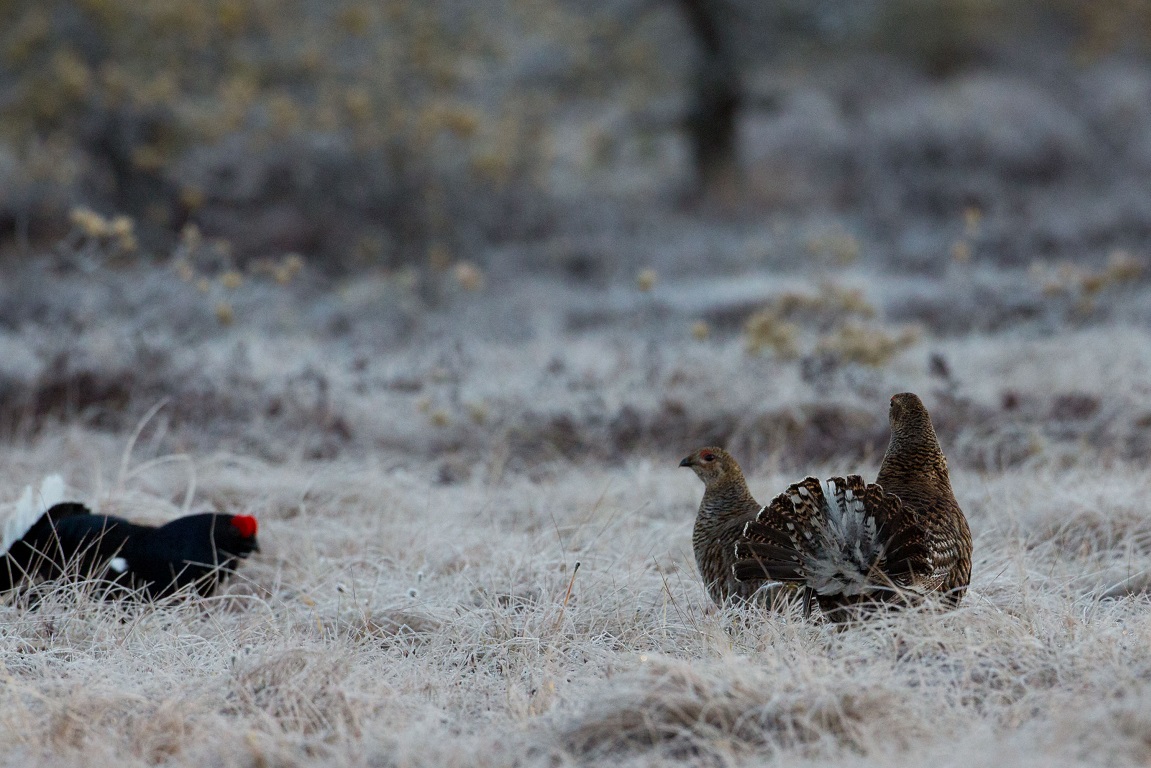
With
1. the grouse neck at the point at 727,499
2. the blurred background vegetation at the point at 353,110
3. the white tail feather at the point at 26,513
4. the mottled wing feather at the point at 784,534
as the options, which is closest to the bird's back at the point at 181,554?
the white tail feather at the point at 26,513

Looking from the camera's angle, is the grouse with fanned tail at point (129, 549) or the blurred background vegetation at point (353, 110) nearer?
the grouse with fanned tail at point (129, 549)

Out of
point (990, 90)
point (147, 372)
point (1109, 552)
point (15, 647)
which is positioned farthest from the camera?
point (990, 90)

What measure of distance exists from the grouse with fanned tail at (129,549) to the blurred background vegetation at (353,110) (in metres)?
5.29

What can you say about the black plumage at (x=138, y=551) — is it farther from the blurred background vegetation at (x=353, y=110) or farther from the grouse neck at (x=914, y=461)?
the blurred background vegetation at (x=353, y=110)

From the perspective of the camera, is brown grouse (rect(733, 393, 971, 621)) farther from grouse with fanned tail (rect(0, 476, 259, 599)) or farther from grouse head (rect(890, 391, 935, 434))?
grouse with fanned tail (rect(0, 476, 259, 599))

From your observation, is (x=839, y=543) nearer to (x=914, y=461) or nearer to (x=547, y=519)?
(x=914, y=461)

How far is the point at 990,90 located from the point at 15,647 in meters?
17.5

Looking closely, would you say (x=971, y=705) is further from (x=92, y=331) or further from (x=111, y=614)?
(x=92, y=331)

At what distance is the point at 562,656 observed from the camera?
3385mm

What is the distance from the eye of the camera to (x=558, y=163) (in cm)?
1586

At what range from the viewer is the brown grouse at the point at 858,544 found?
3.13 metres

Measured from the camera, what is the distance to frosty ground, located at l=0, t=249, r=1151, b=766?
2.72 meters

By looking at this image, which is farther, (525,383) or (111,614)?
(525,383)

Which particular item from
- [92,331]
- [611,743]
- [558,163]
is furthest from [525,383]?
[558,163]
